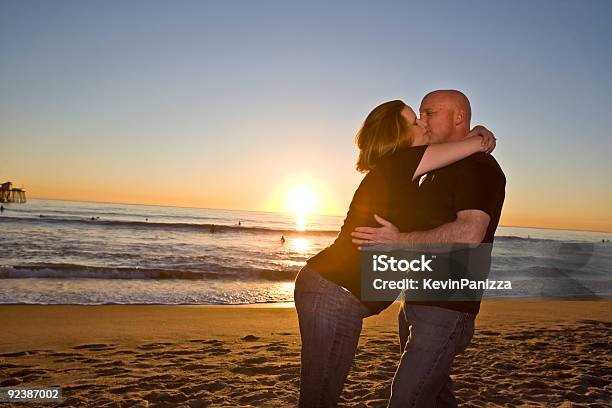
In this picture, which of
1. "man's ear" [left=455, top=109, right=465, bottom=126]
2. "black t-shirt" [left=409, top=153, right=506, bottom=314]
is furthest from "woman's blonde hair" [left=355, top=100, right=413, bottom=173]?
"man's ear" [left=455, top=109, right=465, bottom=126]

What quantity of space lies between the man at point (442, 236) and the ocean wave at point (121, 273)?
1653cm

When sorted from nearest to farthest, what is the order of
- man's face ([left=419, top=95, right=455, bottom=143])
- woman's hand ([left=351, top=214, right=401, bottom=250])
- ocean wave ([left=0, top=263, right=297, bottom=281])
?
woman's hand ([left=351, top=214, right=401, bottom=250])
man's face ([left=419, top=95, right=455, bottom=143])
ocean wave ([left=0, top=263, right=297, bottom=281])

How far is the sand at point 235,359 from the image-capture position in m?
5.51

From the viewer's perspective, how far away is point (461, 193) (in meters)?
2.56

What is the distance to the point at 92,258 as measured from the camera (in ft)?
72.7

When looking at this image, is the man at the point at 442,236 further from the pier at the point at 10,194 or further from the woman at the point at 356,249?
the pier at the point at 10,194

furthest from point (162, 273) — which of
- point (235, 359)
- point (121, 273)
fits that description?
point (235, 359)

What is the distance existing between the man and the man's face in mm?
379

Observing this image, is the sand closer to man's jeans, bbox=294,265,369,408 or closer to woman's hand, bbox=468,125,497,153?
man's jeans, bbox=294,265,369,408

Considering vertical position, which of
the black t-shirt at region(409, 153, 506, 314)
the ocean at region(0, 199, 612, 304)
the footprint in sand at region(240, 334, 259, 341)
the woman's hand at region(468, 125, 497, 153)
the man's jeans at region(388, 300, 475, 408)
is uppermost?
the woman's hand at region(468, 125, 497, 153)

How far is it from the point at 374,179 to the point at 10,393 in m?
5.09

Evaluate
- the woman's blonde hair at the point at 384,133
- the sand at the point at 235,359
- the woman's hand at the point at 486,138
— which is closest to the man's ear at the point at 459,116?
the woman's hand at the point at 486,138

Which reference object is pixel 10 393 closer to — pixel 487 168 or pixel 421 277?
pixel 421 277

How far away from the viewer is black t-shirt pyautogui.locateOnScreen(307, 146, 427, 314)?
251 cm
